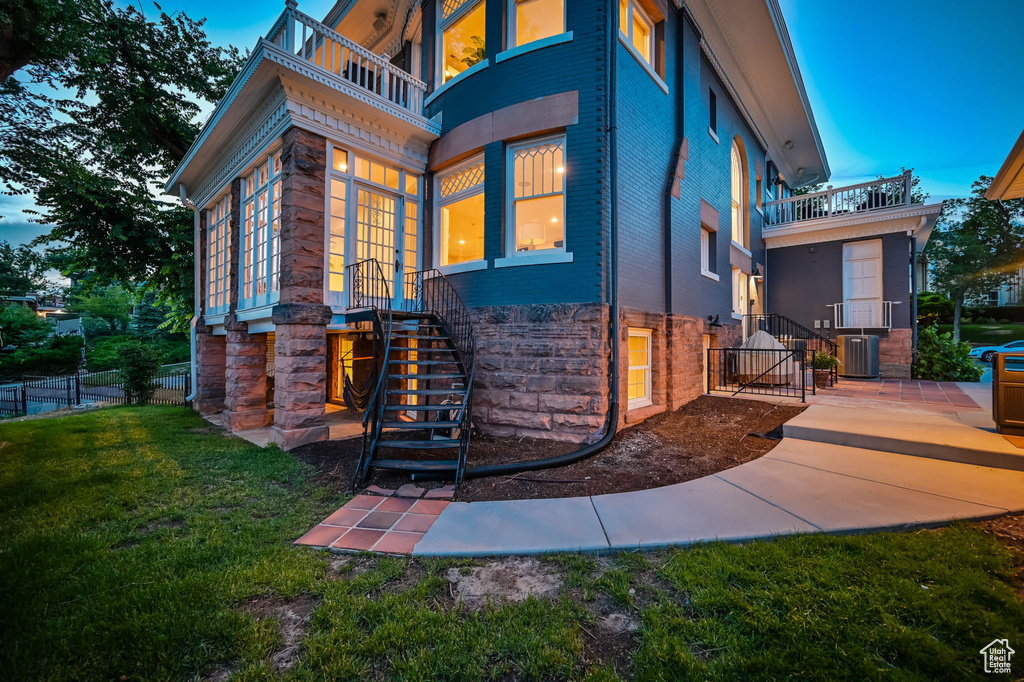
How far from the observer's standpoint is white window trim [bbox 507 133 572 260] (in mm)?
6227

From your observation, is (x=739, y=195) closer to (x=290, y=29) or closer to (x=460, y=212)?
(x=460, y=212)

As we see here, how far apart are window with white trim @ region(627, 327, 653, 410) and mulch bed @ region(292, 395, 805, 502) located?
1.47 feet

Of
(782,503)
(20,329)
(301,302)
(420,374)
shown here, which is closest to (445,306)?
(420,374)

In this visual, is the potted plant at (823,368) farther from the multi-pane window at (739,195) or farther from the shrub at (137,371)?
the shrub at (137,371)

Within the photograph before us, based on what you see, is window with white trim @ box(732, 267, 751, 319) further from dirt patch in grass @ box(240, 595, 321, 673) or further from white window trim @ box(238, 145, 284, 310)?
dirt patch in grass @ box(240, 595, 321, 673)

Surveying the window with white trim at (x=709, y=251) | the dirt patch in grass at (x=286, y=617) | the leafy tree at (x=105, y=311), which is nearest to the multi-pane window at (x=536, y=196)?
the window with white trim at (x=709, y=251)

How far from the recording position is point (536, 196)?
21.7ft

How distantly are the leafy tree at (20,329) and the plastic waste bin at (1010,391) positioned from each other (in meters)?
39.0

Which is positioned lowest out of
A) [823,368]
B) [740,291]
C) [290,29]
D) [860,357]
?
[823,368]

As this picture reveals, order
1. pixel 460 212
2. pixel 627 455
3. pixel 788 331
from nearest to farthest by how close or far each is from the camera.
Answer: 1. pixel 627 455
2. pixel 460 212
3. pixel 788 331

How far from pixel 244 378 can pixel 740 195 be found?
47.6ft

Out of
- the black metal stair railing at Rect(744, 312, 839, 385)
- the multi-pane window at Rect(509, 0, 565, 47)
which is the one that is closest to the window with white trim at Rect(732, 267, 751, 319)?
the black metal stair railing at Rect(744, 312, 839, 385)

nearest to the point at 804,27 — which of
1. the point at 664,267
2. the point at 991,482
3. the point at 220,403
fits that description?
the point at 664,267

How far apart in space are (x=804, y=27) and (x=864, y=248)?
2143 inches
